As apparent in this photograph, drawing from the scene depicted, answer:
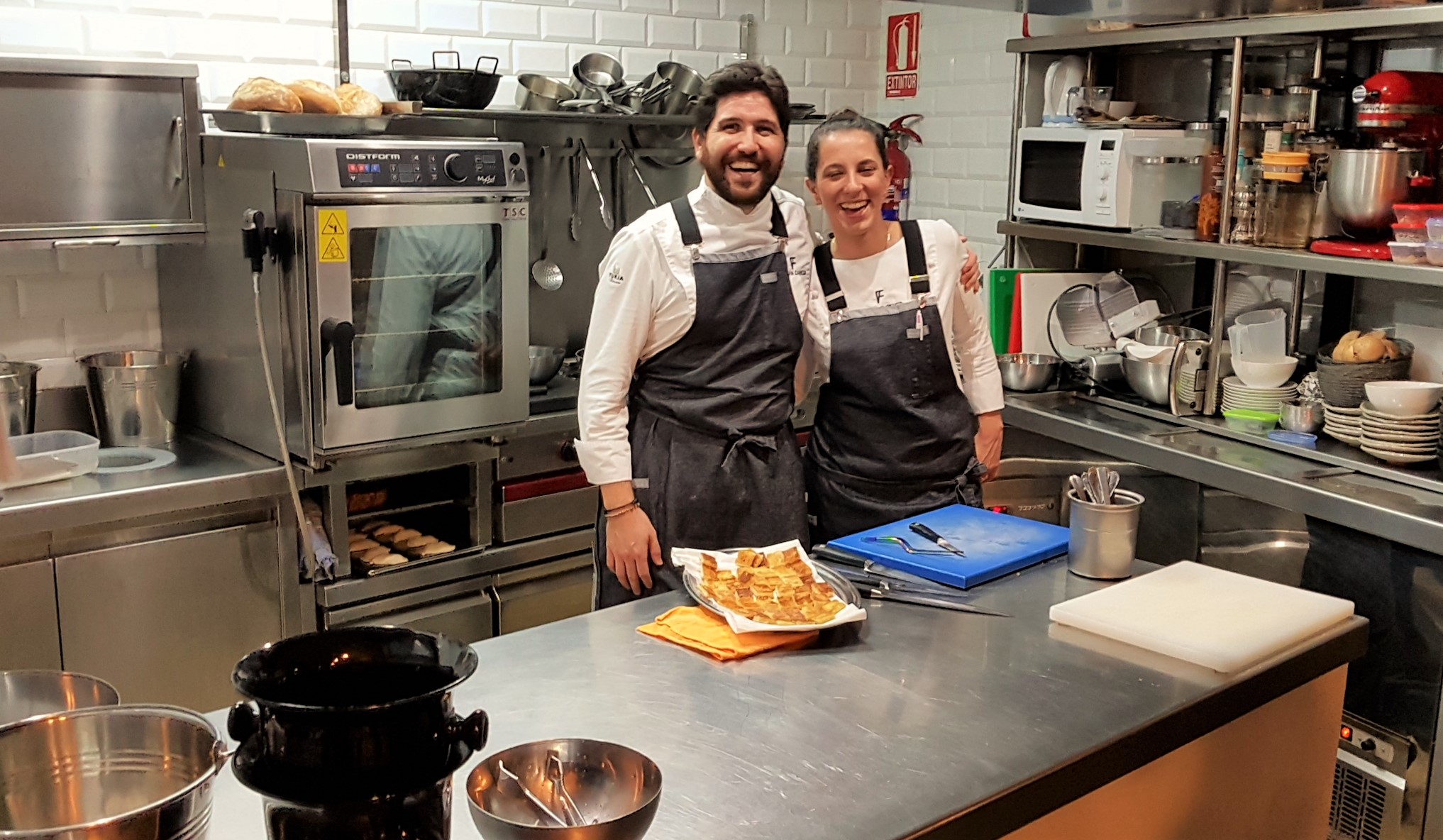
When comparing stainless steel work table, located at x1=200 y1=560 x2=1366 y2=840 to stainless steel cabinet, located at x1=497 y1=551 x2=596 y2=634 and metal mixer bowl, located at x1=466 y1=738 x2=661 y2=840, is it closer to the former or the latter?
metal mixer bowl, located at x1=466 y1=738 x2=661 y2=840

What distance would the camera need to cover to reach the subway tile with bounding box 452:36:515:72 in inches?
161

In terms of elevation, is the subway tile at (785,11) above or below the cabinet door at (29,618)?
above

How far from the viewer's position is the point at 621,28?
4.46 meters

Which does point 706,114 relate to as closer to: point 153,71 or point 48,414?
point 153,71

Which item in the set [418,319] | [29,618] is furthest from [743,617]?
[29,618]

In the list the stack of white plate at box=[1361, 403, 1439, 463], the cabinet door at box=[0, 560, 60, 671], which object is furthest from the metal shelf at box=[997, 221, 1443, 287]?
the cabinet door at box=[0, 560, 60, 671]

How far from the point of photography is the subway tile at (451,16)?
13.1 ft

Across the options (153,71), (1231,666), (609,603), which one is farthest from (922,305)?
(153,71)

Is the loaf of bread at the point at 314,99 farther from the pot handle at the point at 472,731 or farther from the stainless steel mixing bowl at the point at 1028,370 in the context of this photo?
the pot handle at the point at 472,731

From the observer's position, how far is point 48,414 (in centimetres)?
340

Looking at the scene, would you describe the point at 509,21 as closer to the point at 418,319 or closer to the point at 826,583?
the point at 418,319

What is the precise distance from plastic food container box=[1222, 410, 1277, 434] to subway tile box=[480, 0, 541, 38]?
2.53 metres

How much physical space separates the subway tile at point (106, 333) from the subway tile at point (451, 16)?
4.17 feet

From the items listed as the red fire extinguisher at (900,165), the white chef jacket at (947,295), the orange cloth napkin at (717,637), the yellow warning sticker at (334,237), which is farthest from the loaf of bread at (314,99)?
the red fire extinguisher at (900,165)
